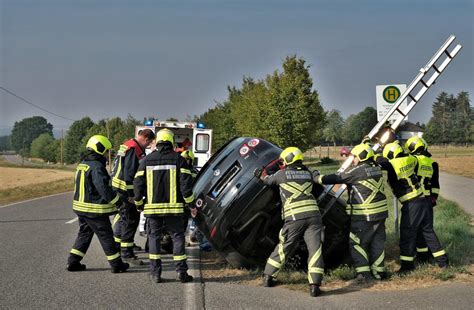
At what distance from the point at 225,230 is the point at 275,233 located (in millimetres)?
688

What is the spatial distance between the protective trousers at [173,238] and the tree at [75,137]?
97880 mm

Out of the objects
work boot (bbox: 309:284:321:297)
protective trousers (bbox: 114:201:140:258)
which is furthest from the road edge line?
work boot (bbox: 309:284:321:297)

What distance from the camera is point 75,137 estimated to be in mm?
101312

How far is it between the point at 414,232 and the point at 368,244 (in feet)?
2.36

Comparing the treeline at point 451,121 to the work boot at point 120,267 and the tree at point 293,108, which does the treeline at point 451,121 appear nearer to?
the tree at point 293,108

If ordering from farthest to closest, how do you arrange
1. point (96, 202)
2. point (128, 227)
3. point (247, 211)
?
point (128, 227) → point (96, 202) → point (247, 211)

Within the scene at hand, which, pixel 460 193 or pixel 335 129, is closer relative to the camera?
pixel 460 193

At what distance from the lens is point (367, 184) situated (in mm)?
6414

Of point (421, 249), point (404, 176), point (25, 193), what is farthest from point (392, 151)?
point (25, 193)

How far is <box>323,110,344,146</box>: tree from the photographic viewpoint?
10249 centimetres

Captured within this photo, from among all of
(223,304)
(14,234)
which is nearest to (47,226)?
(14,234)

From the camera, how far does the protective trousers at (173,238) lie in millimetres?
6355

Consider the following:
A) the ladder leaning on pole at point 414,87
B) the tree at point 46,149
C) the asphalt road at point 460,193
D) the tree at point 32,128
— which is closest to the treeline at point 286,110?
the asphalt road at point 460,193

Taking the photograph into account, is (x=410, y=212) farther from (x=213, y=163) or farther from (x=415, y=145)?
(x=213, y=163)
